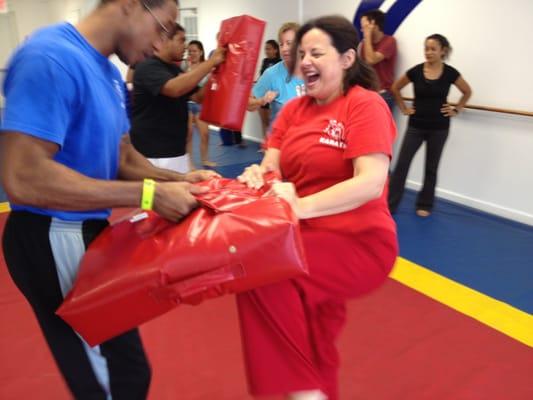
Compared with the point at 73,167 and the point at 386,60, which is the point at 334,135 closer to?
the point at 73,167

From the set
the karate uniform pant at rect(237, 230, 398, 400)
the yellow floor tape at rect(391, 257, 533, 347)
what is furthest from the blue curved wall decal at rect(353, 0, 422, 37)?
the karate uniform pant at rect(237, 230, 398, 400)

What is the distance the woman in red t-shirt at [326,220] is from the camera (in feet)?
4.60

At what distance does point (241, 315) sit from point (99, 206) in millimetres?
556

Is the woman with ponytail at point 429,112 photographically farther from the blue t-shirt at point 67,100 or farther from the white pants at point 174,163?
the blue t-shirt at point 67,100

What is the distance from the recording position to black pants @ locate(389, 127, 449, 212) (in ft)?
13.9

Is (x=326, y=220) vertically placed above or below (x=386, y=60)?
below

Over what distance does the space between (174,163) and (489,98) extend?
289 cm

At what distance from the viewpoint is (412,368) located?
220cm

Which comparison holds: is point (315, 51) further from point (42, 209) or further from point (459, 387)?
point (459, 387)

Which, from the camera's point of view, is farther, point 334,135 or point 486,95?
point 486,95

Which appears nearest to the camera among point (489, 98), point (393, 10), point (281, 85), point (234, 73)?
point (234, 73)

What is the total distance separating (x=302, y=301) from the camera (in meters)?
1.47

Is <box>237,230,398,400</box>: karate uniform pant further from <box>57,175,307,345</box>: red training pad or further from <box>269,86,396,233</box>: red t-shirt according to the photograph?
<box>57,175,307,345</box>: red training pad

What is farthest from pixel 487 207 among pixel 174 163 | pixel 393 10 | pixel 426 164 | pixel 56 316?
pixel 56 316
